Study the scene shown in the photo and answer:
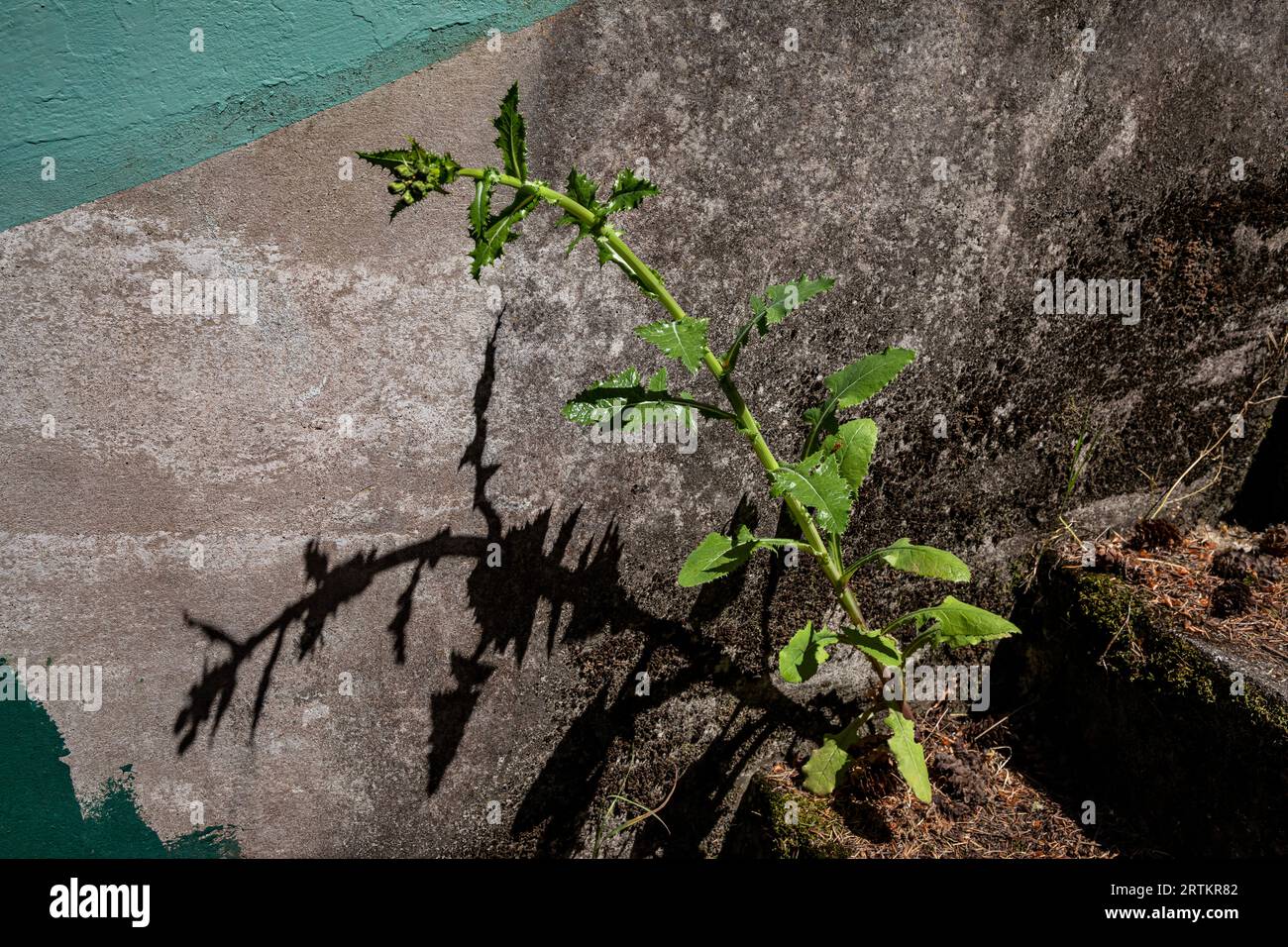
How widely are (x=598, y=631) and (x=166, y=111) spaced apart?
2033 millimetres

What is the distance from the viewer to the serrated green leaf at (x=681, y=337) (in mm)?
2312

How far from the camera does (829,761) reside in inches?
121

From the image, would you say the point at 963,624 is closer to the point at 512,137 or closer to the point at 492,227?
the point at 492,227

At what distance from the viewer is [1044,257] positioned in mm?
3178

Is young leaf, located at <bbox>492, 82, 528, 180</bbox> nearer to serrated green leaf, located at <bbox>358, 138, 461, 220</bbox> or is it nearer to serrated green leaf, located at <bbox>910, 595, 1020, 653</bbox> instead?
serrated green leaf, located at <bbox>358, 138, 461, 220</bbox>

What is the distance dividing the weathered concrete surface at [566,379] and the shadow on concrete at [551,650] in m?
0.01

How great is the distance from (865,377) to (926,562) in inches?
22.2

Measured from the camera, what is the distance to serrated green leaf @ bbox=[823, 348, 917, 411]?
8.57 ft

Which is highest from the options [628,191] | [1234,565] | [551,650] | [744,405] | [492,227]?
[628,191]

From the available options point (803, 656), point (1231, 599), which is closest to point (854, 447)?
point (803, 656)

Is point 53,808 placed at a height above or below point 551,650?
below

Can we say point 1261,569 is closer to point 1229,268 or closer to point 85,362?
point 1229,268

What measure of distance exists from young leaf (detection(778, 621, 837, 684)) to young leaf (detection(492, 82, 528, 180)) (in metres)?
1.48
